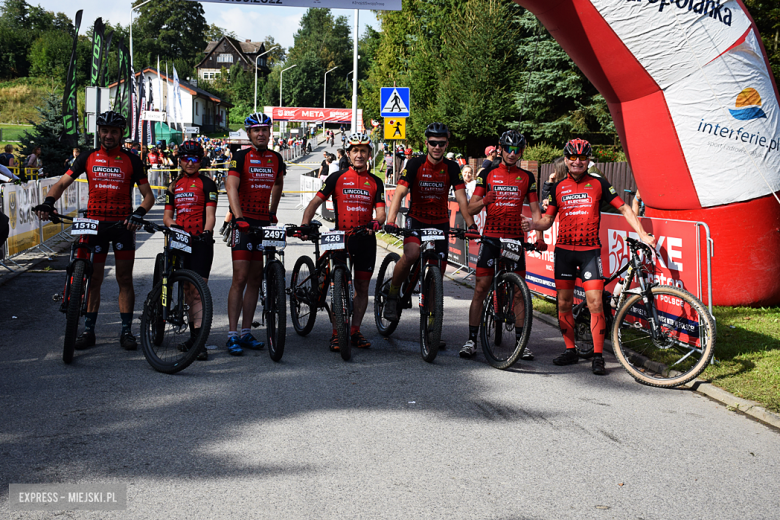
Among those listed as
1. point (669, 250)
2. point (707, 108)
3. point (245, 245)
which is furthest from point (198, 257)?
point (707, 108)

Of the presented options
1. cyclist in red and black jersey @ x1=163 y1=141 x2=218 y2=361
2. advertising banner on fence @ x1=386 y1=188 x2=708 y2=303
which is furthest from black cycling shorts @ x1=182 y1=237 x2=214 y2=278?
advertising banner on fence @ x1=386 y1=188 x2=708 y2=303

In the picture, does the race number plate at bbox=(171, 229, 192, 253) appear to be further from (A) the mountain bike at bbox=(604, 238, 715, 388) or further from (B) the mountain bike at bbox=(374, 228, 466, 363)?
(A) the mountain bike at bbox=(604, 238, 715, 388)

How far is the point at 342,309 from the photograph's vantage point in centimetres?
668

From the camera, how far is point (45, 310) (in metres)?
9.12

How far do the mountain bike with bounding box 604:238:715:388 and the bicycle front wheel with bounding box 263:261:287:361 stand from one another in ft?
9.56

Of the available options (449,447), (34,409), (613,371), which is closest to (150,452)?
(34,409)

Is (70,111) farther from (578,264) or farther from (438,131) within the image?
(578,264)

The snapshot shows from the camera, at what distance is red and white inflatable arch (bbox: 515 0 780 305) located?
8.37 metres

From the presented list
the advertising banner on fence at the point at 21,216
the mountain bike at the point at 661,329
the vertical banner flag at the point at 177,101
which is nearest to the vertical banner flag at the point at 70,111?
the advertising banner on fence at the point at 21,216

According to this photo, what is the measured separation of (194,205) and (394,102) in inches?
412

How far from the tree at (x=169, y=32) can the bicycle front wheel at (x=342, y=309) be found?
119 metres

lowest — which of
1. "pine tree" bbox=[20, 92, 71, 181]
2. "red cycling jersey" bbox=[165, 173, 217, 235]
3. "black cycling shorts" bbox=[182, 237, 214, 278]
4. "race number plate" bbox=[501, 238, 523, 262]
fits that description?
"black cycling shorts" bbox=[182, 237, 214, 278]

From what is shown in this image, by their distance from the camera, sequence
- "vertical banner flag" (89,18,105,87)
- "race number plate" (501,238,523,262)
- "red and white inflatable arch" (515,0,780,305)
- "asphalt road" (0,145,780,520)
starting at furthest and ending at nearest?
"vertical banner flag" (89,18,105,87)
"red and white inflatable arch" (515,0,780,305)
"race number plate" (501,238,523,262)
"asphalt road" (0,145,780,520)

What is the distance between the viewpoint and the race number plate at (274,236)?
21.9 ft
